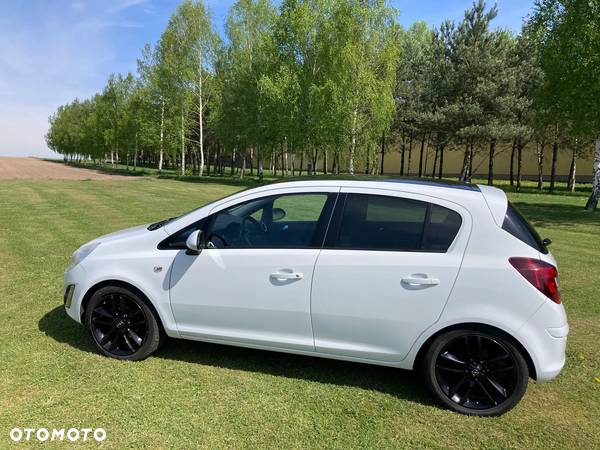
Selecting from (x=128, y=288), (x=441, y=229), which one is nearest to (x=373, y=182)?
(x=441, y=229)

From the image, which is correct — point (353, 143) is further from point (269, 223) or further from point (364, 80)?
point (269, 223)

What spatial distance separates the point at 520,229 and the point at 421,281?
2.74 feet

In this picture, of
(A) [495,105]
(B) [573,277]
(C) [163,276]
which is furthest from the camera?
(A) [495,105]

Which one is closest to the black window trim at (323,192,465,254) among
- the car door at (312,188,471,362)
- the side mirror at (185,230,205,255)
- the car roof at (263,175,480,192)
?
the car door at (312,188,471,362)

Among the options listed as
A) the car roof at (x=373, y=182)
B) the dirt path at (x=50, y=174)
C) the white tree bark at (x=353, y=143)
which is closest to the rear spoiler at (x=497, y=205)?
the car roof at (x=373, y=182)

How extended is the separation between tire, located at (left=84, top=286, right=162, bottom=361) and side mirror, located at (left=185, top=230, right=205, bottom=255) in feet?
2.51

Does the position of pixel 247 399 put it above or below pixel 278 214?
below

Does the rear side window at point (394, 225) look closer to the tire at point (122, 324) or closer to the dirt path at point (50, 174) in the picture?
the tire at point (122, 324)

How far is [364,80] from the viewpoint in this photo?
90.4 ft

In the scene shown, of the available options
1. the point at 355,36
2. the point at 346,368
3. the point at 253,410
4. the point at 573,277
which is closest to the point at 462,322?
the point at 346,368

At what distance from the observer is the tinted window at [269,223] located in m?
3.66

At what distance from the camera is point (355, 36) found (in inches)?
1106

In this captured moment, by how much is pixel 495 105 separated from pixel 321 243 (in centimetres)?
3158

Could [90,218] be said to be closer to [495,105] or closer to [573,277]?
[573,277]
